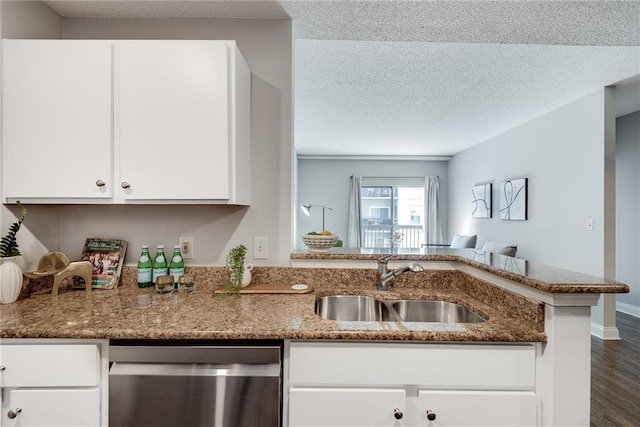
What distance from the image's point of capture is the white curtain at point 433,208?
6863mm

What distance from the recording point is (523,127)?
14.1 ft

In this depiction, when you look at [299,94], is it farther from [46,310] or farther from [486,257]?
[46,310]

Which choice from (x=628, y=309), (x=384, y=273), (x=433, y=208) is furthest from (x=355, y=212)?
(x=384, y=273)

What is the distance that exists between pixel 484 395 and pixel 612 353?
273 centimetres

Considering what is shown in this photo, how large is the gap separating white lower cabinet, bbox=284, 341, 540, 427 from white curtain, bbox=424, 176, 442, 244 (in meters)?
6.04

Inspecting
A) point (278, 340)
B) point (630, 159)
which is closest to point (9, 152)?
point (278, 340)

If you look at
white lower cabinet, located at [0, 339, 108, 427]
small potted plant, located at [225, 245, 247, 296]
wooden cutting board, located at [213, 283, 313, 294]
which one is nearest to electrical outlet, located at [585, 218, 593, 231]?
wooden cutting board, located at [213, 283, 313, 294]

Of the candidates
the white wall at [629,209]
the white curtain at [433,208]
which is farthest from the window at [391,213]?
the white wall at [629,209]

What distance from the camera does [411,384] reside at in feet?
3.57

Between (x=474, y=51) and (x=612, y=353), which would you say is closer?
(x=474, y=51)

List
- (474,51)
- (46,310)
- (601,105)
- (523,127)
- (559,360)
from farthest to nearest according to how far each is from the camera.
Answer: (523,127) → (601,105) → (474,51) → (46,310) → (559,360)

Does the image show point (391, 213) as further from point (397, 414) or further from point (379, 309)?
point (397, 414)

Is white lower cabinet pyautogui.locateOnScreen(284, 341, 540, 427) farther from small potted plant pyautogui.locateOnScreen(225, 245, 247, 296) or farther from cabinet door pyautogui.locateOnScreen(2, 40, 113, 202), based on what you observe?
cabinet door pyautogui.locateOnScreen(2, 40, 113, 202)

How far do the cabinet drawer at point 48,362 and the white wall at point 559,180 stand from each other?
13.0 feet
